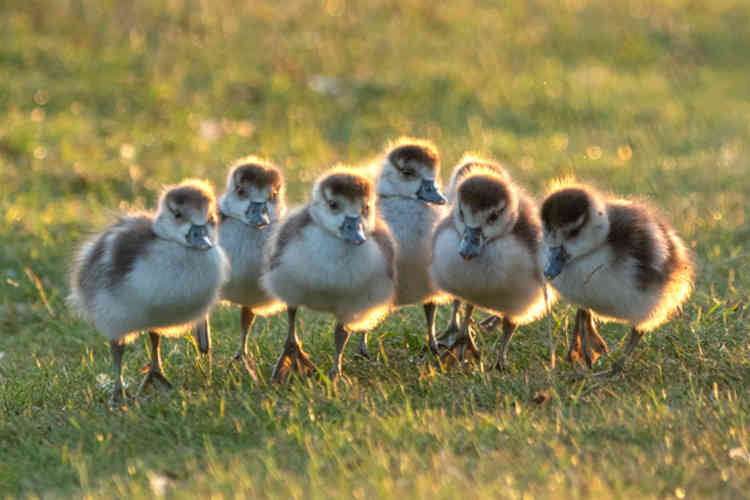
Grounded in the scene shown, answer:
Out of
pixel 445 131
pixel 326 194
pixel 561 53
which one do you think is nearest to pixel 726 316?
pixel 326 194

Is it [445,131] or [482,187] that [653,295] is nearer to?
[482,187]

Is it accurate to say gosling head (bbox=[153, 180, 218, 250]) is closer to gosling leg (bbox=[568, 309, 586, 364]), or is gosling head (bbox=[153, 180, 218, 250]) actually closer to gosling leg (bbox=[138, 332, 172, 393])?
gosling leg (bbox=[138, 332, 172, 393])

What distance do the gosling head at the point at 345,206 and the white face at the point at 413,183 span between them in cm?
92

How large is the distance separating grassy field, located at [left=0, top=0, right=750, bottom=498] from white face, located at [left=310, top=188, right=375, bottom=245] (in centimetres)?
86

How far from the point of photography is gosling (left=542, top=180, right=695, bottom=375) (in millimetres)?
5887

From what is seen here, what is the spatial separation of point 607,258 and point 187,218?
2390 mm

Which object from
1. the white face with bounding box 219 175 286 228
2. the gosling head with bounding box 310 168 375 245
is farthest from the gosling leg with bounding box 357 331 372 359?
the gosling head with bounding box 310 168 375 245

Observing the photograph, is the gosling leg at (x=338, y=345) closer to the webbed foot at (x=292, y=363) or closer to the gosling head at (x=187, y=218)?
the webbed foot at (x=292, y=363)

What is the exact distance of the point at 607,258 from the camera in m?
5.95

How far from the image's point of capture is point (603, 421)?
527 centimetres

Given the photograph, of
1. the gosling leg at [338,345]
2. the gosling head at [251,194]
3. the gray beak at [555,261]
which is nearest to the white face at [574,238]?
the gray beak at [555,261]

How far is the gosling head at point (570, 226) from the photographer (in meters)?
5.85

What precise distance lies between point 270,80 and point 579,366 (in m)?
10.2

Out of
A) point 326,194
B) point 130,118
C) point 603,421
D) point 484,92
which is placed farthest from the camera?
point 484,92
